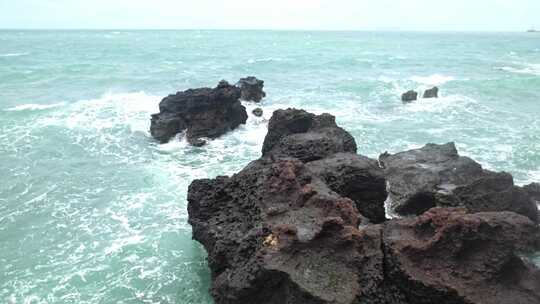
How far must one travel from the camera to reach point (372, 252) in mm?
8727

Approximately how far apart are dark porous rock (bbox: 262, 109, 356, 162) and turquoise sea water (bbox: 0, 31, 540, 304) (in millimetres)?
3429

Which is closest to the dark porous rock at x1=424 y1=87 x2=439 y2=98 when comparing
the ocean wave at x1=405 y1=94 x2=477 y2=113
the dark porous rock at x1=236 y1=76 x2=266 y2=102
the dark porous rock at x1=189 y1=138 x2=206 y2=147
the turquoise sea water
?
the ocean wave at x1=405 y1=94 x2=477 y2=113

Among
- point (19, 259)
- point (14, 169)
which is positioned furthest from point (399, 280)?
point (14, 169)

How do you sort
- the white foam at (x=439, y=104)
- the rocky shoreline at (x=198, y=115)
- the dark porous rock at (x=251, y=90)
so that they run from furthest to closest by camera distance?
the dark porous rock at (x=251, y=90) < the white foam at (x=439, y=104) < the rocky shoreline at (x=198, y=115)

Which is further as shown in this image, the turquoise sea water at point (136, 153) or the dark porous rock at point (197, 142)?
the dark porous rock at point (197, 142)

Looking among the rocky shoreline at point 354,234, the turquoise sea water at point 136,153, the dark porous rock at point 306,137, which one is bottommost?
the turquoise sea water at point 136,153

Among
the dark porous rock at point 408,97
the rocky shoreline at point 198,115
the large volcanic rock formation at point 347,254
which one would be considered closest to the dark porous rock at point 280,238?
the large volcanic rock formation at point 347,254

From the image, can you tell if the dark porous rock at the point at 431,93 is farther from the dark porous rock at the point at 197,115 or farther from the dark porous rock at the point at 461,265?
the dark porous rock at the point at 461,265

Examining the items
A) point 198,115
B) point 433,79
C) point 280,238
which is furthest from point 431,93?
point 280,238

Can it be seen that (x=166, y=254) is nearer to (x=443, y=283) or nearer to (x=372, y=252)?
(x=372, y=252)

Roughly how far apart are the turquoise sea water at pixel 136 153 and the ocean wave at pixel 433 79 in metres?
0.30

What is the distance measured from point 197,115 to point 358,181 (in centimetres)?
1419

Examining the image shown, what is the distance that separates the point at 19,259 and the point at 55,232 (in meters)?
1.59

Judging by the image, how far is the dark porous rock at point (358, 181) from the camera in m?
11.8
